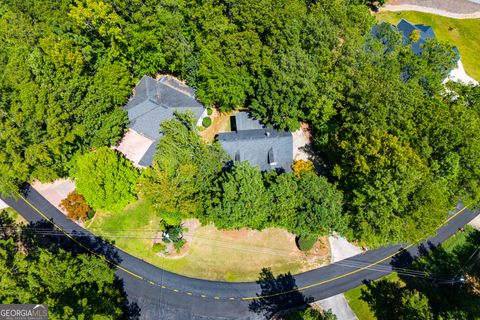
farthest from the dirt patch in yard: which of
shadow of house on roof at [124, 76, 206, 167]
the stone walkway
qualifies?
the stone walkway

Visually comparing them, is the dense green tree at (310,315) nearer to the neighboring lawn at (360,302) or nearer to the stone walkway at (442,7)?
the neighboring lawn at (360,302)

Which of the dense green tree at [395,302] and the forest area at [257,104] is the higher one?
the forest area at [257,104]

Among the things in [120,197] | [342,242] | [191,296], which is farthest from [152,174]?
[342,242]

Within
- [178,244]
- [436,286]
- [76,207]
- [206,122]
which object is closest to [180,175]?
[178,244]

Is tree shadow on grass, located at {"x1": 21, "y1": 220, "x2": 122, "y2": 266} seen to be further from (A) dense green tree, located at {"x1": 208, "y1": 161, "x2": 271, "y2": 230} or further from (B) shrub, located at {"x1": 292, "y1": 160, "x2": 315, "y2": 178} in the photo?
(B) shrub, located at {"x1": 292, "y1": 160, "x2": 315, "y2": 178}

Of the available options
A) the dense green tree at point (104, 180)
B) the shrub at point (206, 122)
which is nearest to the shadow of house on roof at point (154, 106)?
the shrub at point (206, 122)

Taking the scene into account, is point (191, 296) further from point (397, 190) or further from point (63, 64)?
point (63, 64)
